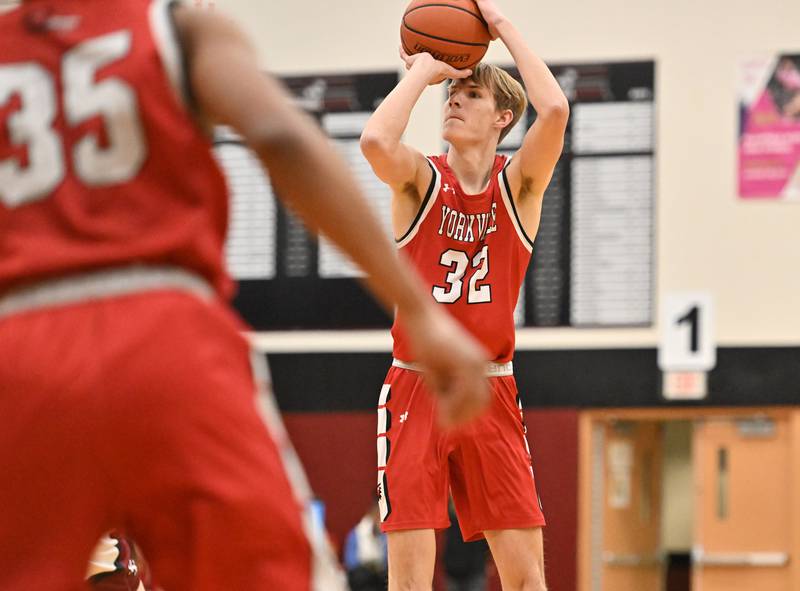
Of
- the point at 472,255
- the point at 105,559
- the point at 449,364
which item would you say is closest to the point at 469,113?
the point at 472,255

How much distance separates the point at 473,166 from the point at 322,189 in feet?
11.2

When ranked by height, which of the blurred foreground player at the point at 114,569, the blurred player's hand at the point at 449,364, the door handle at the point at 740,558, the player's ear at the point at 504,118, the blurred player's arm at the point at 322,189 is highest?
the player's ear at the point at 504,118

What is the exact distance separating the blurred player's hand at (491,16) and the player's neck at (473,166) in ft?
1.59

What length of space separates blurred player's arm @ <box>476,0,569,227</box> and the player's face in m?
0.21

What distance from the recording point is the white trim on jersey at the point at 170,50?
2424 mm

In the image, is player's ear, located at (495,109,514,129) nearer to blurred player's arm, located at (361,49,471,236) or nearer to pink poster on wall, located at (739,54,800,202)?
blurred player's arm, located at (361,49,471,236)

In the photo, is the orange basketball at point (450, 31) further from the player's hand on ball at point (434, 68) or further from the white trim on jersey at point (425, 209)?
the white trim on jersey at point (425, 209)

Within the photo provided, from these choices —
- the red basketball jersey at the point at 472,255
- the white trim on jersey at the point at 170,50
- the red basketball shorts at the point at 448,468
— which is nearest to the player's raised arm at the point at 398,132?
the red basketball jersey at the point at 472,255

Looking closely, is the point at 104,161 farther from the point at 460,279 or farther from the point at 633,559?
the point at 633,559

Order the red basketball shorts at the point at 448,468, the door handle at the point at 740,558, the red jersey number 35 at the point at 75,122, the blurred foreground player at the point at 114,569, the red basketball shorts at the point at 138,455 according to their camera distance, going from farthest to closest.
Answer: the door handle at the point at 740,558 → the red basketball shorts at the point at 448,468 → the blurred foreground player at the point at 114,569 → the red jersey number 35 at the point at 75,122 → the red basketball shorts at the point at 138,455

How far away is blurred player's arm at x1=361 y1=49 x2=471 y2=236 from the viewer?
17.4 ft

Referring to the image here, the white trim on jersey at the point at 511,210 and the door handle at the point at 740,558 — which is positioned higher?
the white trim on jersey at the point at 511,210

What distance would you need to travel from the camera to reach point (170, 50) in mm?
2438

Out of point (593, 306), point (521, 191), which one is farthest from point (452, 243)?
point (593, 306)
